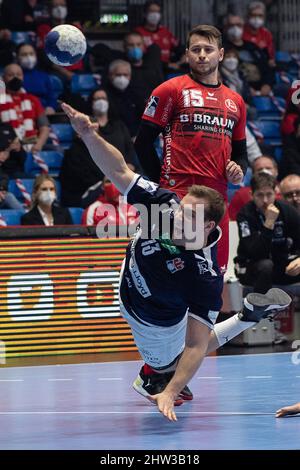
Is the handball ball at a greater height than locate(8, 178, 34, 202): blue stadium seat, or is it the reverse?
the handball ball

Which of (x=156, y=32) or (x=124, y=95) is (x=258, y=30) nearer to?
(x=156, y=32)

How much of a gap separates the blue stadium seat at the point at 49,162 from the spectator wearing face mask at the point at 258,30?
16.0ft

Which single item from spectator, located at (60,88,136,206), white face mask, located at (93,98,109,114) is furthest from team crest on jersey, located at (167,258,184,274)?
white face mask, located at (93,98,109,114)

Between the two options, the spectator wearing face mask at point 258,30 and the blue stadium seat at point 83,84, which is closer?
the blue stadium seat at point 83,84

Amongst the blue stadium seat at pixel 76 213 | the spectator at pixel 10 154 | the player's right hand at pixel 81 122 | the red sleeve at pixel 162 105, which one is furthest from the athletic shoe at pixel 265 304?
the spectator at pixel 10 154

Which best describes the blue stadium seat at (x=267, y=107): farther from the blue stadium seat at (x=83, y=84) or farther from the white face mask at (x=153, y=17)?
the blue stadium seat at (x=83, y=84)

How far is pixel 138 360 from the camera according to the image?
1115 cm

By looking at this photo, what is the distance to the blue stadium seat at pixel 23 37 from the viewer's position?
56.1 feet

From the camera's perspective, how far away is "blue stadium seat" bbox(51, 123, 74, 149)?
16.2 meters

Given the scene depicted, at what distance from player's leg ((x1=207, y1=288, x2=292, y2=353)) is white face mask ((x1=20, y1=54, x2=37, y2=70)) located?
8169 mm

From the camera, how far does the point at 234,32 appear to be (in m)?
18.5

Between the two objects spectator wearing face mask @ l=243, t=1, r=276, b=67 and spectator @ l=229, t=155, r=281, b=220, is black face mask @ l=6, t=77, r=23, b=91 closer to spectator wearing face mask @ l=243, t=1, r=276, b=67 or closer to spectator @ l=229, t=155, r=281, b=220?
spectator @ l=229, t=155, r=281, b=220

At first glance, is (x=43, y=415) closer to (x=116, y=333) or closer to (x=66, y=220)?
(x=116, y=333)
